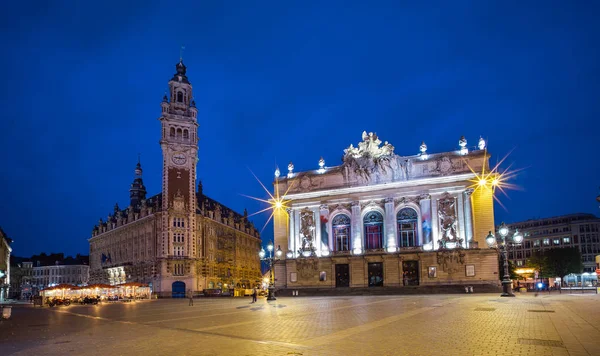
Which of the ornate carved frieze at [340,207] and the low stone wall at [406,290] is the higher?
the ornate carved frieze at [340,207]

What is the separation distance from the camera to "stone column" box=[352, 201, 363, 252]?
6444 cm

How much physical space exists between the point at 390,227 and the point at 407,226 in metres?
2.22

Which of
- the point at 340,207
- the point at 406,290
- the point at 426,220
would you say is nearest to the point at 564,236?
the point at 426,220

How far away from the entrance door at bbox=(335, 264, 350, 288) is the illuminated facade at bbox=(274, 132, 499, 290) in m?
0.13

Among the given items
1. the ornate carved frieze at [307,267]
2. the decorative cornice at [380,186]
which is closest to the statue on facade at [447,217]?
the decorative cornice at [380,186]

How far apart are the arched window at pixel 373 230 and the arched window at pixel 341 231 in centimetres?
246

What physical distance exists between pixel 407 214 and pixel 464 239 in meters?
7.70

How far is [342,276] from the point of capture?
6481 cm

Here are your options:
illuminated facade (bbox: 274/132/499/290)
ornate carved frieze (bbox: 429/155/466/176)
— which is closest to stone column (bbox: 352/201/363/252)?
illuminated facade (bbox: 274/132/499/290)

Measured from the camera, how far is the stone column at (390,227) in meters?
62.4

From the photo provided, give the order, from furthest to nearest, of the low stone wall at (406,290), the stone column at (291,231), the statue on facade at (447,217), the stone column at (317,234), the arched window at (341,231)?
the stone column at (291,231) → the stone column at (317,234) → the arched window at (341,231) → the statue on facade at (447,217) → the low stone wall at (406,290)

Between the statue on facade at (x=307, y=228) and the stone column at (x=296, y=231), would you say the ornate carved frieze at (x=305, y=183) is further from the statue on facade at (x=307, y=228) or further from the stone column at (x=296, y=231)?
the stone column at (x=296, y=231)

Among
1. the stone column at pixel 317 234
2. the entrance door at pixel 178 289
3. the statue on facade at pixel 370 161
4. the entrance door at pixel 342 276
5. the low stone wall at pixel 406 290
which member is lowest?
the entrance door at pixel 178 289

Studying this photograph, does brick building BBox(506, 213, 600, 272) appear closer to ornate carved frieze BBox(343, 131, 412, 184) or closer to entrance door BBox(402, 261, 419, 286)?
entrance door BBox(402, 261, 419, 286)
